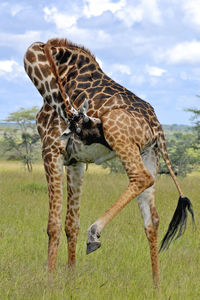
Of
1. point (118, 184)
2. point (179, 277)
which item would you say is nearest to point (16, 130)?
point (118, 184)

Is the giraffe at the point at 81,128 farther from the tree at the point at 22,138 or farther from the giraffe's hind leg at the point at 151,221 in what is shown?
the tree at the point at 22,138

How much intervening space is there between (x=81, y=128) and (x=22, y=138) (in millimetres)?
21980

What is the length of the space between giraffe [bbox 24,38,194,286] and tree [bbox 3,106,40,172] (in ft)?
66.2

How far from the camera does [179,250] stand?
604 centimetres

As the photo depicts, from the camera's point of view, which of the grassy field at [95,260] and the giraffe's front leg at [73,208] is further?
the giraffe's front leg at [73,208]

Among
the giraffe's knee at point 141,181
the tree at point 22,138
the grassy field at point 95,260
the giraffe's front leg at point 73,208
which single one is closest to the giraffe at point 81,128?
the giraffe's front leg at point 73,208

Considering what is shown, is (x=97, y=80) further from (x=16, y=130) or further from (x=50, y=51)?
(x=16, y=130)

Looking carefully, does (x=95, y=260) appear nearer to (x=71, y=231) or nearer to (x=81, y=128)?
(x=71, y=231)

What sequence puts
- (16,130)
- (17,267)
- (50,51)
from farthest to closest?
1. (16,130)
2. (17,267)
3. (50,51)

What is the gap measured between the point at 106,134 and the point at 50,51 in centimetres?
144

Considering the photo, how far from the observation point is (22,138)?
997 inches

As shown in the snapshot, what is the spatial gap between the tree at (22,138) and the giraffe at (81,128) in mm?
20182

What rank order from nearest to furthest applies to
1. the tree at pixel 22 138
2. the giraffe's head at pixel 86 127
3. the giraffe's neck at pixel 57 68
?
1. the giraffe's head at pixel 86 127
2. the giraffe's neck at pixel 57 68
3. the tree at pixel 22 138

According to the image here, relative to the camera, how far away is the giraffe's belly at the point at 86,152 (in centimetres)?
420
